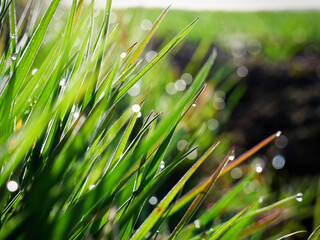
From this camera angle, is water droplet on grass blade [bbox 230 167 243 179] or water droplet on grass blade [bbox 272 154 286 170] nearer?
water droplet on grass blade [bbox 230 167 243 179]

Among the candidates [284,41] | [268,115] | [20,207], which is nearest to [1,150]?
[20,207]

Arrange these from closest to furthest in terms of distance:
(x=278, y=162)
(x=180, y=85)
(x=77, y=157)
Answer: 1. (x=77, y=157)
2. (x=278, y=162)
3. (x=180, y=85)

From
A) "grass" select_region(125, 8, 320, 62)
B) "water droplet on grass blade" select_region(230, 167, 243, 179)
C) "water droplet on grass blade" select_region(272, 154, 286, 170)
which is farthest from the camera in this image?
"grass" select_region(125, 8, 320, 62)

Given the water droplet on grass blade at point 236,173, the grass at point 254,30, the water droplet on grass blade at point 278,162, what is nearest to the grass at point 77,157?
the grass at point 254,30

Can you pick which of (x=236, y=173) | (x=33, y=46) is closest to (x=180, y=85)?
(x=236, y=173)

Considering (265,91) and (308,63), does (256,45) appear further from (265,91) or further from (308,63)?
(265,91)

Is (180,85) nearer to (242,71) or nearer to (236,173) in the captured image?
(236,173)

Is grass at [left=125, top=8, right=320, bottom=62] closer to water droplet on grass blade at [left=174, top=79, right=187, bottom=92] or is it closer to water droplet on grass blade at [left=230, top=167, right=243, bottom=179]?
water droplet on grass blade at [left=174, top=79, right=187, bottom=92]

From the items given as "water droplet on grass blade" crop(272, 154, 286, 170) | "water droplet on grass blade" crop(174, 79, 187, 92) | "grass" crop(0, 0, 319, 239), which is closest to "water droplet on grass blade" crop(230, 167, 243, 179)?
"water droplet on grass blade" crop(272, 154, 286, 170)

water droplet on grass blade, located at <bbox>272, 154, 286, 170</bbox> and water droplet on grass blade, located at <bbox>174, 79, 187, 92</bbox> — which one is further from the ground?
water droplet on grass blade, located at <bbox>174, 79, 187, 92</bbox>

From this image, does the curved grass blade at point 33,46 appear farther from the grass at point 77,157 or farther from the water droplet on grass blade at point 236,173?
the water droplet on grass blade at point 236,173

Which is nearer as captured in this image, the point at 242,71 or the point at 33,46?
the point at 33,46

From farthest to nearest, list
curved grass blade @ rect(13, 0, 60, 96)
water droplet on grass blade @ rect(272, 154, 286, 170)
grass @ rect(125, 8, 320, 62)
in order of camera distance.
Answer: grass @ rect(125, 8, 320, 62)
water droplet on grass blade @ rect(272, 154, 286, 170)
curved grass blade @ rect(13, 0, 60, 96)

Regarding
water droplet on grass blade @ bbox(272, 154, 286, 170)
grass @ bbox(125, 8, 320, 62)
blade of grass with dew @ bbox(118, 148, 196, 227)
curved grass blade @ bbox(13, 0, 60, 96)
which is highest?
grass @ bbox(125, 8, 320, 62)
